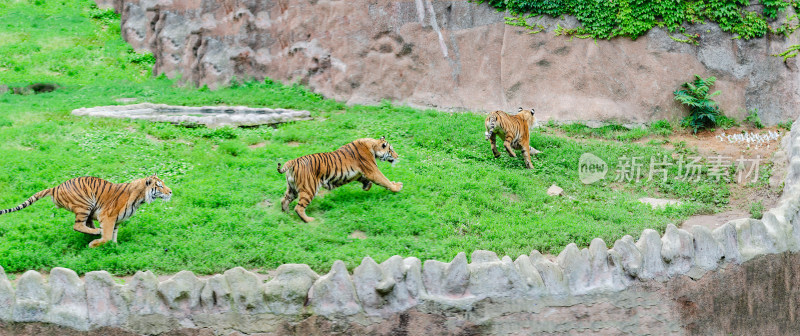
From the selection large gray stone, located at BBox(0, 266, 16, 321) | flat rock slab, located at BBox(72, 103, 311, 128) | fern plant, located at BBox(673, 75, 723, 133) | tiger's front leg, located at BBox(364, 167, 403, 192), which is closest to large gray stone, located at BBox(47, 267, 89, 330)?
large gray stone, located at BBox(0, 266, 16, 321)

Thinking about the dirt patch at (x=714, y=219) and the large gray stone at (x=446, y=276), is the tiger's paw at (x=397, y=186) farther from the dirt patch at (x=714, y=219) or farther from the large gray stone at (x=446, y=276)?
the large gray stone at (x=446, y=276)

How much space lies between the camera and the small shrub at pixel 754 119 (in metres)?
13.5

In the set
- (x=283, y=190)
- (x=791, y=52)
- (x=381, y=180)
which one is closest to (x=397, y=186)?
(x=381, y=180)

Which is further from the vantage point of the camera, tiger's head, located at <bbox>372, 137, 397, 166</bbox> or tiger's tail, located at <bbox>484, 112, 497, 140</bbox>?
tiger's tail, located at <bbox>484, 112, 497, 140</bbox>

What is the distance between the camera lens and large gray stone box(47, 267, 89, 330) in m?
5.41

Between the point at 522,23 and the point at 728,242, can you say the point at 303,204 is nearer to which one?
the point at 728,242

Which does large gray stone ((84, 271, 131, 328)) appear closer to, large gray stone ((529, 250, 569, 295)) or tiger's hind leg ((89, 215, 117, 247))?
tiger's hind leg ((89, 215, 117, 247))

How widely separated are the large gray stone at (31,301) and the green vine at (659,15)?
10936 mm

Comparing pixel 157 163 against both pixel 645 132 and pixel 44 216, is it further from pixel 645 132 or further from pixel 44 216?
pixel 645 132

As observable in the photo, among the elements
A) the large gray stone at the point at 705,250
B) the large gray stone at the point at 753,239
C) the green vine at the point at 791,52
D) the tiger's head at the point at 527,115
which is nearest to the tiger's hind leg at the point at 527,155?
the tiger's head at the point at 527,115

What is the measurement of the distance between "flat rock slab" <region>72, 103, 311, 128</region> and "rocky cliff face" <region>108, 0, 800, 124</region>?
2096mm

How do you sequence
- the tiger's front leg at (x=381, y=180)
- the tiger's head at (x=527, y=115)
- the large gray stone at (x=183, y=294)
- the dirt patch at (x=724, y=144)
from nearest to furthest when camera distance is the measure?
the large gray stone at (x=183, y=294), the tiger's front leg at (x=381, y=180), the tiger's head at (x=527, y=115), the dirt patch at (x=724, y=144)

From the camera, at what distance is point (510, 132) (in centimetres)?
1138

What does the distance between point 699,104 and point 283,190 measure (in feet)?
24.5
